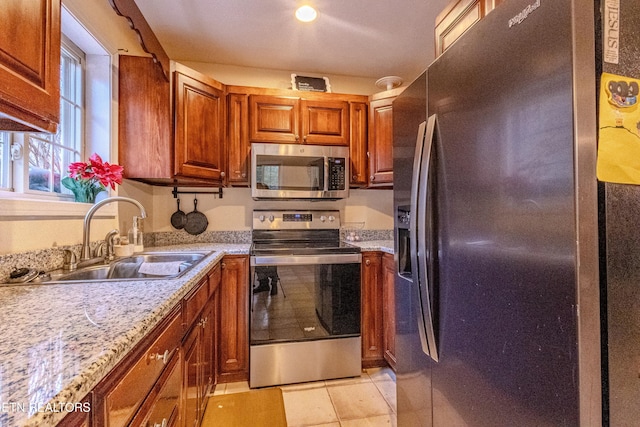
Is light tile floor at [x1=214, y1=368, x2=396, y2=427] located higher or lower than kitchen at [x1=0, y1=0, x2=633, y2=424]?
lower

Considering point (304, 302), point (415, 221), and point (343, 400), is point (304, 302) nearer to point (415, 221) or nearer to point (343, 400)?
point (343, 400)

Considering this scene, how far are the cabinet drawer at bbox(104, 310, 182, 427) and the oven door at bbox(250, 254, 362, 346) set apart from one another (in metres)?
1.01

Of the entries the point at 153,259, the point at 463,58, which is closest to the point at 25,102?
the point at 153,259

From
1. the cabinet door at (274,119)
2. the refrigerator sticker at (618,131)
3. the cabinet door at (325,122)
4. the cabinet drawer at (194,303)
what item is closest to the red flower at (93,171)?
the cabinet drawer at (194,303)

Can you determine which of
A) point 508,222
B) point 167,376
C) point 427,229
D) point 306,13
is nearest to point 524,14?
point 508,222

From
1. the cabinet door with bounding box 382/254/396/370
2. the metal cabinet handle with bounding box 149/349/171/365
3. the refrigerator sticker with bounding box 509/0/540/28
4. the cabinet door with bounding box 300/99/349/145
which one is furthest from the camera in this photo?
the cabinet door with bounding box 300/99/349/145

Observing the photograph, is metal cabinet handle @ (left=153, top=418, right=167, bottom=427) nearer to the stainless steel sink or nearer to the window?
the stainless steel sink

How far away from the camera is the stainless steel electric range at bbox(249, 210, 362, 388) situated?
200 cm

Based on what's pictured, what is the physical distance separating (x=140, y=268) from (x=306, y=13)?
71.7 inches

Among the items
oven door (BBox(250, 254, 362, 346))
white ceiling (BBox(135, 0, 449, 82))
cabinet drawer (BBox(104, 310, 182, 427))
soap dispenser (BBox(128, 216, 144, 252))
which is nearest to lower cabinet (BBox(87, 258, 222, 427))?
cabinet drawer (BBox(104, 310, 182, 427))

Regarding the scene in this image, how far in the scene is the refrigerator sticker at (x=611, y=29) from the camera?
614 mm

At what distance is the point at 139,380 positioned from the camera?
2.33ft

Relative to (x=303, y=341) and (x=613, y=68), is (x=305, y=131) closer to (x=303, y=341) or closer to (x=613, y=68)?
(x=303, y=341)

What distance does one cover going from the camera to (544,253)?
25.6 inches
